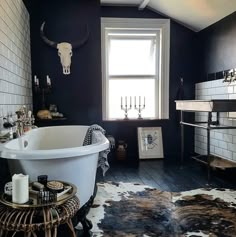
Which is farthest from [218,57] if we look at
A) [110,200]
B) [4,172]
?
[4,172]

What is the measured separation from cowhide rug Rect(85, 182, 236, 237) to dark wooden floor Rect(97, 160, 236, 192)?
23 centimetres

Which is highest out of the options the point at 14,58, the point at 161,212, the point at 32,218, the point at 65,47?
the point at 65,47

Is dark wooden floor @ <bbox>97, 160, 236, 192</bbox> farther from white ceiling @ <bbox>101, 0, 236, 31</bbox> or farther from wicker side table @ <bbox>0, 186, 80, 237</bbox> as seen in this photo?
white ceiling @ <bbox>101, 0, 236, 31</bbox>

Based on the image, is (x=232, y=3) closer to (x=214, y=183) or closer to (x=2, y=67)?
(x=214, y=183)

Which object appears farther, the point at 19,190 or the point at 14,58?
the point at 14,58

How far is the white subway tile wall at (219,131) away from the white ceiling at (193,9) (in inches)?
37.0

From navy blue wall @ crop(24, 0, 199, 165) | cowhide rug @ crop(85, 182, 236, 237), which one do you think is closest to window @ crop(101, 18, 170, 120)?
navy blue wall @ crop(24, 0, 199, 165)

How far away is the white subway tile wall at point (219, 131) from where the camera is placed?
12.3 feet

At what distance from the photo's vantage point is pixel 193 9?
3982 mm

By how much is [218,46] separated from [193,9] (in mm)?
660

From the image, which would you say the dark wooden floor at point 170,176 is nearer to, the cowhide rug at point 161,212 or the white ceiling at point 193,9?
the cowhide rug at point 161,212

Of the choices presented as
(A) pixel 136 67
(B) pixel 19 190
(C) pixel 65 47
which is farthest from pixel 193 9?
(B) pixel 19 190

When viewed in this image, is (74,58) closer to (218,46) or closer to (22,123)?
(22,123)

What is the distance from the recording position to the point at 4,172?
200 cm
